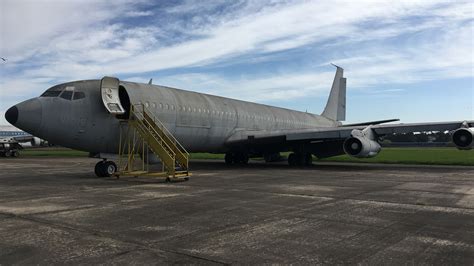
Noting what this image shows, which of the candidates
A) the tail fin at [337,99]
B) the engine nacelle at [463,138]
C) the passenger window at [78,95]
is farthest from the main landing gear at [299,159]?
the tail fin at [337,99]

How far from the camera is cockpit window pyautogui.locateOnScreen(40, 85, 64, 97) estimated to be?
1427 cm

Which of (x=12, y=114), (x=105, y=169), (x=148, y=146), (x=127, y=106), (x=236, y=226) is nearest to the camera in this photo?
(x=236, y=226)

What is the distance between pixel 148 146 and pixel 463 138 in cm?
1447

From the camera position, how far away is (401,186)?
40.1ft

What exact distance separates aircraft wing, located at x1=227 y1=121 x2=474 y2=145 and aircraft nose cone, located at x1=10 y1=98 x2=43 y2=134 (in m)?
10.3

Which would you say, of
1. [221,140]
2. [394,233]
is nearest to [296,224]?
[394,233]

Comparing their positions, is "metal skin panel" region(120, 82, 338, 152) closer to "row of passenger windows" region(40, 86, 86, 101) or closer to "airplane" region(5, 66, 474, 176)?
"airplane" region(5, 66, 474, 176)

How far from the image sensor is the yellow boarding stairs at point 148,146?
13.9 metres

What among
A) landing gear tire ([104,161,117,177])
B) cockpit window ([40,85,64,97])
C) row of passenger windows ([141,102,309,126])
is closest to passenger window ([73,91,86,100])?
cockpit window ([40,85,64,97])

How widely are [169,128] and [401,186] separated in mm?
9676

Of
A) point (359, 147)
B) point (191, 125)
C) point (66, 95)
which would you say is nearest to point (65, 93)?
point (66, 95)

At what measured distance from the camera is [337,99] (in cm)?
3606

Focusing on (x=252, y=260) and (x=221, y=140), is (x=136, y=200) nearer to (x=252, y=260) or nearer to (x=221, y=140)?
(x=252, y=260)

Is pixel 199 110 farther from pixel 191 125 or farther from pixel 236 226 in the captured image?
pixel 236 226
